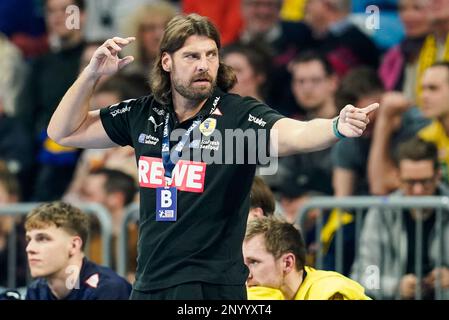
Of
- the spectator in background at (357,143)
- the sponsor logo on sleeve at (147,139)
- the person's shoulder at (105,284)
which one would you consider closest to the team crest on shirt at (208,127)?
the sponsor logo on sleeve at (147,139)

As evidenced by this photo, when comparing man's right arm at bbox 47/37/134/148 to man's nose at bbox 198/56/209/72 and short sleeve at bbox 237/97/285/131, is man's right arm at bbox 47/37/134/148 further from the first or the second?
short sleeve at bbox 237/97/285/131

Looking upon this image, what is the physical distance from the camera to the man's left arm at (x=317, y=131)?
6.67 m

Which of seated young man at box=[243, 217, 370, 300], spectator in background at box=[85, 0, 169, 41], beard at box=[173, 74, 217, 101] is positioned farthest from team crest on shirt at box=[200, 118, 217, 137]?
spectator in background at box=[85, 0, 169, 41]

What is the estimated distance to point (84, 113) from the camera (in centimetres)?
776

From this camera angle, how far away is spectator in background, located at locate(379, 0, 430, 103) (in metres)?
11.6

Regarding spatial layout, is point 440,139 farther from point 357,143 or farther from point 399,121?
point 357,143

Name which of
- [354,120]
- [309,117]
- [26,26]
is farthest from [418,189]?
[26,26]

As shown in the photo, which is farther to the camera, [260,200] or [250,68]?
[250,68]

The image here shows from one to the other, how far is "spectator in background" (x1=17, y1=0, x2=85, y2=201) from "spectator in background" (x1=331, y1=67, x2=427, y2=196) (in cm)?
267

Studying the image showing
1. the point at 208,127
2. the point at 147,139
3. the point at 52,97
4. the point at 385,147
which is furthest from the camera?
the point at 52,97

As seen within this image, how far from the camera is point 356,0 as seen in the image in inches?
491

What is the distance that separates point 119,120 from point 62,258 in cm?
130
